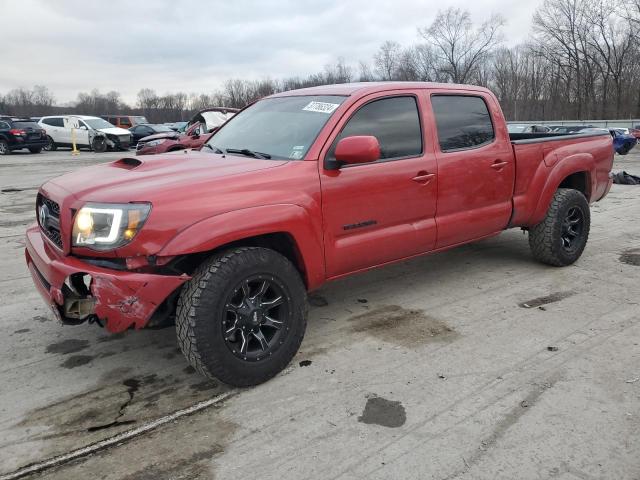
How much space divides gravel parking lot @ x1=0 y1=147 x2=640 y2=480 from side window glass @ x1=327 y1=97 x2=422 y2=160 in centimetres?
128

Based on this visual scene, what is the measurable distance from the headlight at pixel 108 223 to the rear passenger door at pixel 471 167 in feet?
7.68

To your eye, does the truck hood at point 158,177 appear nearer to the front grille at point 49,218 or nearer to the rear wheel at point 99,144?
the front grille at point 49,218

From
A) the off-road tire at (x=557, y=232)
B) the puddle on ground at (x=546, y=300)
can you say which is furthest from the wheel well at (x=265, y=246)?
the off-road tire at (x=557, y=232)

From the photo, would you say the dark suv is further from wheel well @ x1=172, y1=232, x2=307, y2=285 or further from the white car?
wheel well @ x1=172, y1=232, x2=307, y2=285

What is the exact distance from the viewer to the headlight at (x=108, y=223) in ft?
9.36

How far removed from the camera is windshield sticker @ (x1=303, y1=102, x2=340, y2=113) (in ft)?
12.5

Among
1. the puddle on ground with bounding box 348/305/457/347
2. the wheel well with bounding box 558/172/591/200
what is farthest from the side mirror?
the wheel well with bounding box 558/172/591/200

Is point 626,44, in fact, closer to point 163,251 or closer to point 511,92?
point 511,92

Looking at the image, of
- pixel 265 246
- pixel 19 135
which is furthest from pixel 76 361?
pixel 19 135

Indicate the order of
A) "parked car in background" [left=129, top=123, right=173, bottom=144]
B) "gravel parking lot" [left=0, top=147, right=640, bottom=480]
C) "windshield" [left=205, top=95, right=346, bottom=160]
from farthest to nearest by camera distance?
"parked car in background" [left=129, top=123, right=173, bottom=144] < "windshield" [left=205, top=95, right=346, bottom=160] < "gravel parking lot" [left=0, top=147, right=640, bottom=480]

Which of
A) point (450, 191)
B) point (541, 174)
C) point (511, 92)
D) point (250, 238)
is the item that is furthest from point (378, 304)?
point (511, 92)

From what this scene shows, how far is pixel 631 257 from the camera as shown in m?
5.89

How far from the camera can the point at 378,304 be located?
15.0ft

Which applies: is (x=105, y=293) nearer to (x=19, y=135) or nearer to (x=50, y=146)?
(x=19, y=135)
